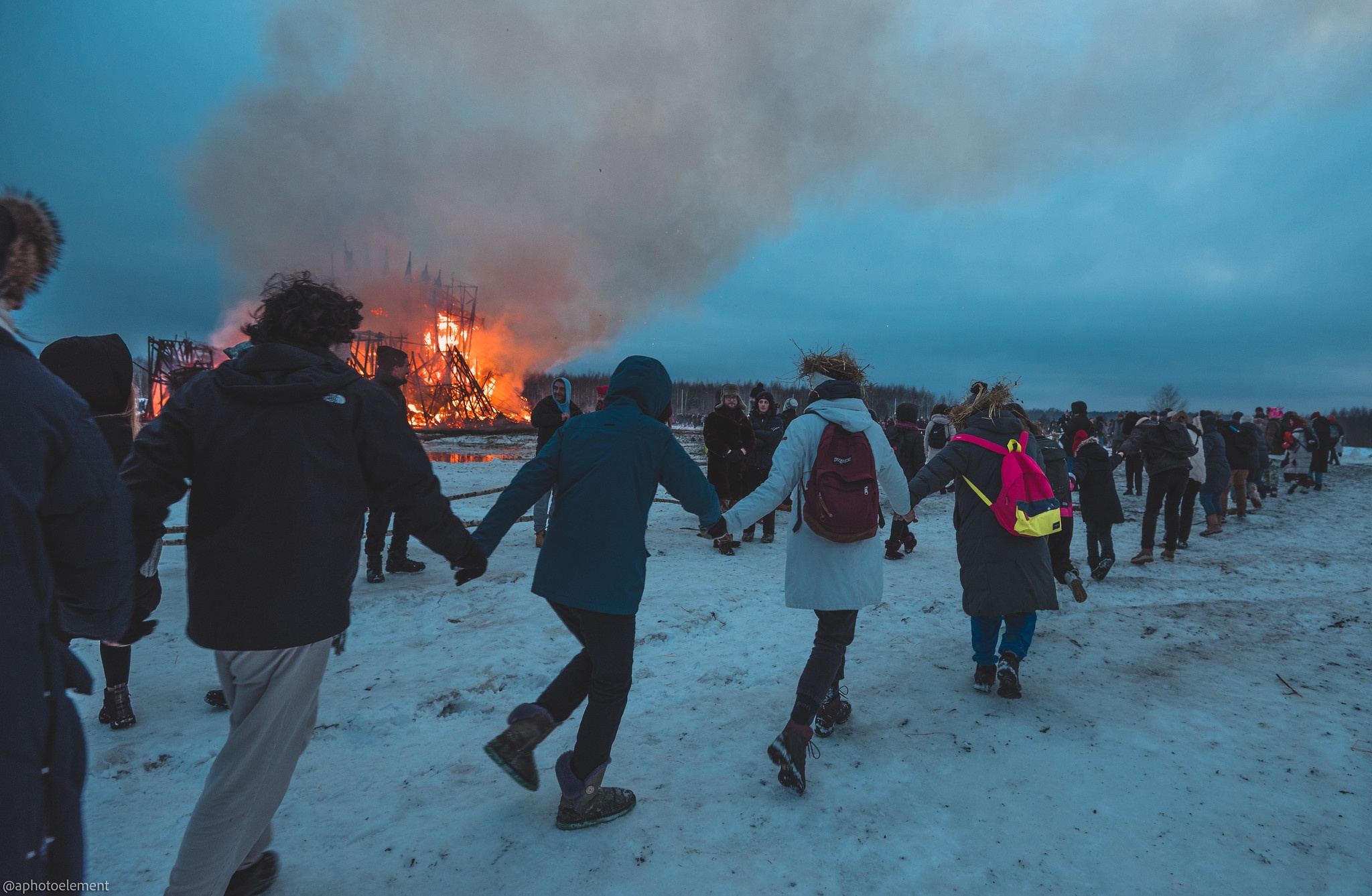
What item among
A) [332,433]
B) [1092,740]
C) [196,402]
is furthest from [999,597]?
[196,402]

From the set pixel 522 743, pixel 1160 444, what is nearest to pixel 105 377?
pixel 522 743

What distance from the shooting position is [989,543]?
3764mm

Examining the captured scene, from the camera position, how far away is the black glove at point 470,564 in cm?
226

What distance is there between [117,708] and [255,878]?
1779 mm

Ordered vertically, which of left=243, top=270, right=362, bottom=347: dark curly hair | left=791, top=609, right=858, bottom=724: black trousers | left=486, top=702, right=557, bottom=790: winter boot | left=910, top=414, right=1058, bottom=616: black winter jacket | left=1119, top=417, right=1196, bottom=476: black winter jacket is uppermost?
left=243, top=270, right=362, bottom=347: dark curly hair

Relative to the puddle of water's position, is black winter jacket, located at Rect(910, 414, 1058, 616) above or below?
above

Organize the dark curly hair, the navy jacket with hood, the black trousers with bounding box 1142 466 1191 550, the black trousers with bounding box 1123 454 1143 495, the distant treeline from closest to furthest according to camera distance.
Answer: the dark curly hair
the navy jacket with hood
the black trousers with bounding box 1142 466 1191 550
the black trousers with bounding box 1123 454 1143 495
the distant treeline

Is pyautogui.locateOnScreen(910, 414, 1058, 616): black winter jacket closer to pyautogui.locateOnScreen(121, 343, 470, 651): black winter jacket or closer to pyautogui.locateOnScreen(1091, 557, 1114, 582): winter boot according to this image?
pyautogui.locateOnScreen(121, 343, 470, 651): black winter jacket

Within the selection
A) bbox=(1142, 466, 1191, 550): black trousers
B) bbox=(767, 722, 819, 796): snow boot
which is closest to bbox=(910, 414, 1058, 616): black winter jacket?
bbox=(767, 722, 819, 796): snow boot

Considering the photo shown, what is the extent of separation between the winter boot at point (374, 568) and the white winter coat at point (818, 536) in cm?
416

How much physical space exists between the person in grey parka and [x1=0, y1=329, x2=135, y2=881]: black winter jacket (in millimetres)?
3324

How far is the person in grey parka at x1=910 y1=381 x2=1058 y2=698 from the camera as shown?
3682 millimetres

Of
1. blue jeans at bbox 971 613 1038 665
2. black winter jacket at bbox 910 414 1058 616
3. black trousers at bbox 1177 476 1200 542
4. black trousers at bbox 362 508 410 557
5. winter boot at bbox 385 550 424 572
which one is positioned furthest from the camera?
black trousers at bbox 1177 476 1200 542

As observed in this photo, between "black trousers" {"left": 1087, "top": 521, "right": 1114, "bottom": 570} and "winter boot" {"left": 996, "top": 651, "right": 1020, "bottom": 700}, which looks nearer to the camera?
"winter boot" {"left": 996, "top": 651, "right": 1020, "bottom": 700}
